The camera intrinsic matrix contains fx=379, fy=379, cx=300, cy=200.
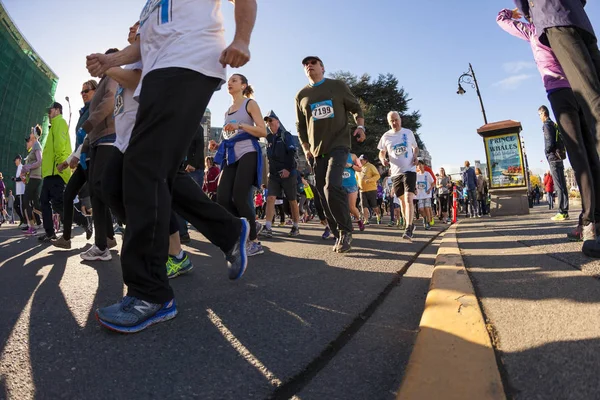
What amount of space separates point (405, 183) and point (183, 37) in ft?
15.6

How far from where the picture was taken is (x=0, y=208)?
13.8 m

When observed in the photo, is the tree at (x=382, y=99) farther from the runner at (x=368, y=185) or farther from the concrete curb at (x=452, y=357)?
the concrete curb at (x=452, y=357)

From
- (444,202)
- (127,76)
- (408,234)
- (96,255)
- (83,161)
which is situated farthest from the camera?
(444,202)

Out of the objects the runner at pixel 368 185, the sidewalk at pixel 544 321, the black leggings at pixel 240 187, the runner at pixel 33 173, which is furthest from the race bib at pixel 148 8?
the runner at pixel 368 185

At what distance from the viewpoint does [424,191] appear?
32.8 feet

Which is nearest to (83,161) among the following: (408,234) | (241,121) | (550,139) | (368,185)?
(241,121)

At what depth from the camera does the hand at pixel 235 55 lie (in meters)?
1.98

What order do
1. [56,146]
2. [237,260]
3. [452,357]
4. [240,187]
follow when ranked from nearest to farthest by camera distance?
[452,357] < [237,260] < [240,187] < [56,146]

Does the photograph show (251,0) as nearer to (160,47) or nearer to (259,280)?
(160,47)

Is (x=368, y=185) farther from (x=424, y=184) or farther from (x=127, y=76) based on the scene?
(x=127, y=76)

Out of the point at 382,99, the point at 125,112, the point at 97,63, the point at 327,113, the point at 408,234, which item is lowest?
the point at 408,234

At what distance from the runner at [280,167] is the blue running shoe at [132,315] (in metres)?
4.79

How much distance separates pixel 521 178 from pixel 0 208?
1873 centimetres

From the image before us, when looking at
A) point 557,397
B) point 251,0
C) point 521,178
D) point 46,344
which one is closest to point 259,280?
point 46,344
